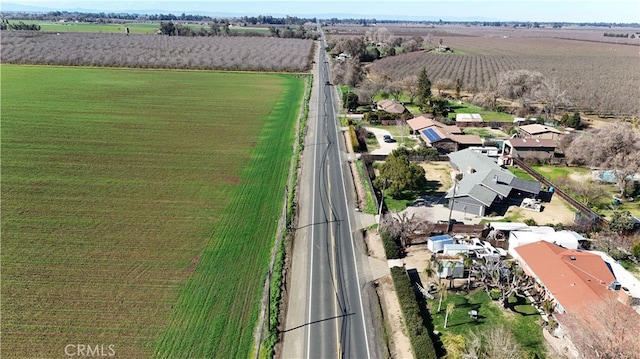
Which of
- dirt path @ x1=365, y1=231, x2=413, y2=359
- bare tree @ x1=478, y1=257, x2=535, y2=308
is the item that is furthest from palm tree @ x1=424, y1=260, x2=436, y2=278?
bare tree @ x1=478, y1=257, x2=535, y2=308

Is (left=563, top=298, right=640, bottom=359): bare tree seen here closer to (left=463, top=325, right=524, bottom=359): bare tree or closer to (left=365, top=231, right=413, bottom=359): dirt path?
(left=463, top=325, right=524, bottom=359): bare tree

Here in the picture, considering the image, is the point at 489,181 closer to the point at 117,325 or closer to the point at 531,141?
the point at 531,141

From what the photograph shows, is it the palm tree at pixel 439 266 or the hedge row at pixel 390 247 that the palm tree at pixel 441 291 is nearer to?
the palm tree at pixel 439 266

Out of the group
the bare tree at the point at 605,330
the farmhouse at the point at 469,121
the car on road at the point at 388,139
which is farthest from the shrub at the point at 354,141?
the bare tree at the point at 605,330

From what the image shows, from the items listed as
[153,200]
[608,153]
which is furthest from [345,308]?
[608,153]

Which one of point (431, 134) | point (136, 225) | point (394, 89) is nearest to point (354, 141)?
point (431, 134)

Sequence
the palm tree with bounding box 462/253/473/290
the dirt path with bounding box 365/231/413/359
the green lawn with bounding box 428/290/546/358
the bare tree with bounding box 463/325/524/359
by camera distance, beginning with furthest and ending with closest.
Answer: the palm tree with bounding box 462/253/473/290, the green lawn with bounding box 428/290/546/358, the dirt path with bounding box 365/231/413/359, the bare tree with bounding box 463/325/524/359
